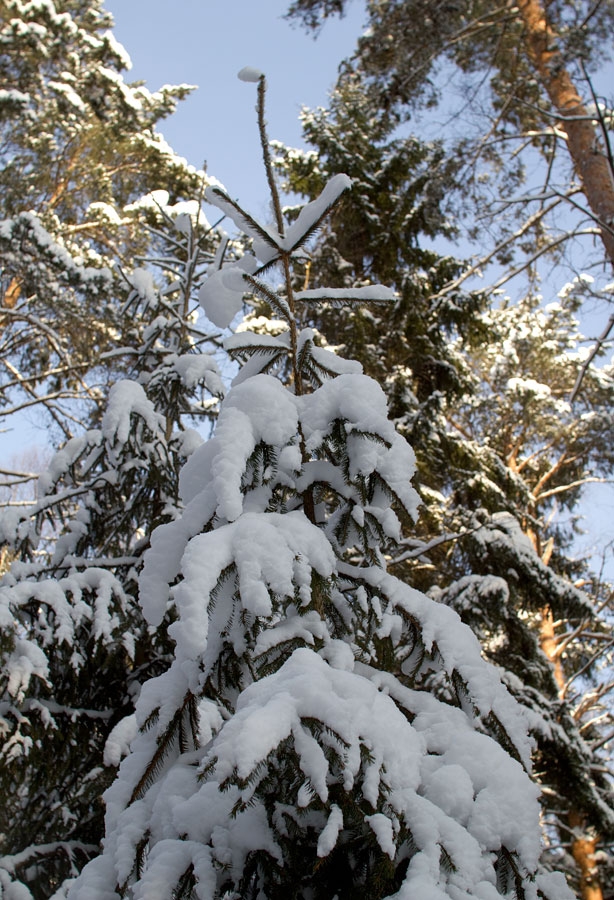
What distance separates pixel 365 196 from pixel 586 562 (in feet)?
22.4

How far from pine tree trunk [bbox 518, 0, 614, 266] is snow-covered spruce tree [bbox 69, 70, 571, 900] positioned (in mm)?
4653

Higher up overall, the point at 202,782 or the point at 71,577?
the point at 71,577

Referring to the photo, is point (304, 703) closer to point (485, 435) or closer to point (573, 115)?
point (573, 115)

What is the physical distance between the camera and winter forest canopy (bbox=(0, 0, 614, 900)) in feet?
4.27

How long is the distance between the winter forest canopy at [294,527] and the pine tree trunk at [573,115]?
3 centimetres

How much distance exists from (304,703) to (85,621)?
2492 millimetres

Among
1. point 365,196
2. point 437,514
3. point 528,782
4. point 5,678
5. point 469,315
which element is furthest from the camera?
point 365,196

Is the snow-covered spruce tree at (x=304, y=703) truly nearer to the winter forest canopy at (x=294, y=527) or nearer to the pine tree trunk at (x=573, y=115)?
the winter forest canopy at (x=294, y=527)

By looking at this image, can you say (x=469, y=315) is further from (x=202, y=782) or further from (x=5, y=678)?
(x=202, y=782)

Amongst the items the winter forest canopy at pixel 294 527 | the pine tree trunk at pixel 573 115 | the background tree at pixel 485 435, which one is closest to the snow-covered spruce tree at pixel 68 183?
the winter forest canopy at pixel 294 527

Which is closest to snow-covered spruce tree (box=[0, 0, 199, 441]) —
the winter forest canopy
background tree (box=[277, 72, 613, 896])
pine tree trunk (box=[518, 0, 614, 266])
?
the winter forest canopy

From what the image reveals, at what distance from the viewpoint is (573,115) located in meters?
6.41

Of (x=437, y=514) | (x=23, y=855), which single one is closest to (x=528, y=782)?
(x=23, y=855)

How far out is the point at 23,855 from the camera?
3.09 metres
